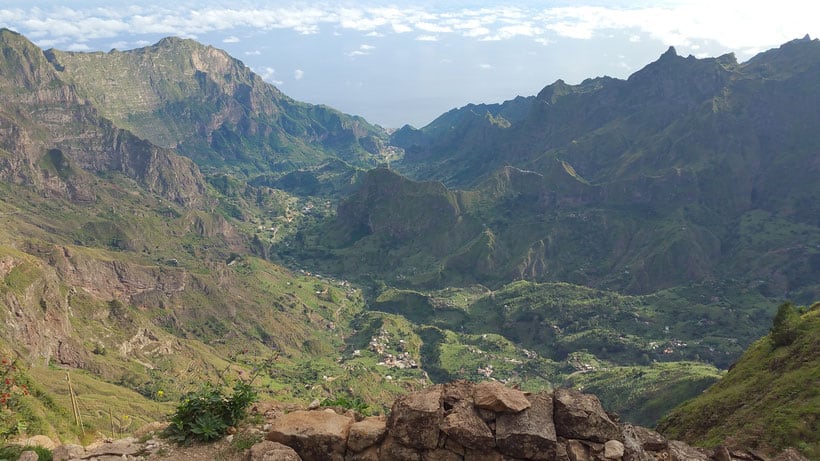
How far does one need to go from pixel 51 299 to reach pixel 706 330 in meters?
189

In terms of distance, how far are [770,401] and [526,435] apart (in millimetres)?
24654

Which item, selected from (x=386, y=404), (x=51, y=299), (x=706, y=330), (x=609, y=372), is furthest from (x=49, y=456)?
(x=706, y=330)

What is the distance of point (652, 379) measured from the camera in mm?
116438

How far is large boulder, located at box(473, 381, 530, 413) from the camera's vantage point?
62.9 ft

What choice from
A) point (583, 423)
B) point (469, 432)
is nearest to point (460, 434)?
point (469, 432)

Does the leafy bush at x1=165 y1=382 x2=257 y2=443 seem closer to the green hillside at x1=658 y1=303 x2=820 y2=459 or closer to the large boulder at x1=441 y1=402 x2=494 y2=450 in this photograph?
the large boulder at x1=441 y1=402 x2=494 y2=450

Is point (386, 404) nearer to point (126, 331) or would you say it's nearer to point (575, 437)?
point (126, 331)

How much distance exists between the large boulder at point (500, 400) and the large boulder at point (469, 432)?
2.39 feet

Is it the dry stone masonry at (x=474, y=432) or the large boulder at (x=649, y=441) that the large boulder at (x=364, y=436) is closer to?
the dry stone masonry at (x=474, y=432)

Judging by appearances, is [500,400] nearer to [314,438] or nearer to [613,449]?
[613,449]

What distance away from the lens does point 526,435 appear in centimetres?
1848

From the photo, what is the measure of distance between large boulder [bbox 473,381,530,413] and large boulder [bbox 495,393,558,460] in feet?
0.85

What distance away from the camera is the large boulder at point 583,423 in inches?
760

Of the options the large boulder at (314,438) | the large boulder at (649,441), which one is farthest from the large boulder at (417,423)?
the large boulder at (649,441)
